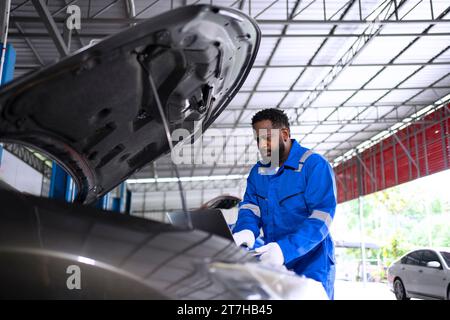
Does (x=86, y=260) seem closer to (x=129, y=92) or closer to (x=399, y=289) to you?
(x=129, y=92)

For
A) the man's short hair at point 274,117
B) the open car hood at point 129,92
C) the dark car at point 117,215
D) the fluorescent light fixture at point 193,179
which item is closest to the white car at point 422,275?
the man's short hair at point 274,117

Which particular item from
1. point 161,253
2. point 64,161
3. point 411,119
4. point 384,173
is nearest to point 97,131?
point 64,161

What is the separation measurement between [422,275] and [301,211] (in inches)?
301

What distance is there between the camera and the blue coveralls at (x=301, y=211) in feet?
6.40

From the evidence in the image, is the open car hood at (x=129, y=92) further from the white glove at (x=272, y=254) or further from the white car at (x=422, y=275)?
the white car at (x=422, y=275)

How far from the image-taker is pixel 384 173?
17859 mm

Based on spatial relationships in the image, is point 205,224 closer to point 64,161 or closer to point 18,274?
point 64,161

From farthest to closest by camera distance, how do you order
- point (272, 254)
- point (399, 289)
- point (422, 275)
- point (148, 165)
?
point (399, 289), point (422, 275), point (148, 165), point (272, 254)

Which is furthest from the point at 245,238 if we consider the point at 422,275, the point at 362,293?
the point at 362,293

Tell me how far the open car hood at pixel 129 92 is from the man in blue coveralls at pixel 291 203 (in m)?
0.53

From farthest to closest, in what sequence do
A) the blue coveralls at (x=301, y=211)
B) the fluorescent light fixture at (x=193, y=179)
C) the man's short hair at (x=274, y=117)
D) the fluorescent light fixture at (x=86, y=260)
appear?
the fluorescent light fixture at (x=193, y=179), the man's short hair at (x=274, y=117), the blue coveralls at (x=301, y=211), the fluorescent light fixture at (x=86, y=260)

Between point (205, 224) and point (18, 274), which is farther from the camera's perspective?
point (205, 224)

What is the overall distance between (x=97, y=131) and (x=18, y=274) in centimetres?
66

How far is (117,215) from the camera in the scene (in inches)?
42.8
